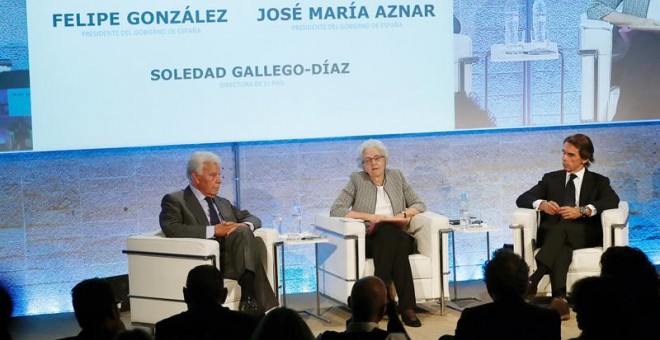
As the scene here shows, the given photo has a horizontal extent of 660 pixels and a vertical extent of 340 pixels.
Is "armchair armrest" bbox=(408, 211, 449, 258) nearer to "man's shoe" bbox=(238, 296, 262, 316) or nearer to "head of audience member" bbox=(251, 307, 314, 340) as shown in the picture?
"man's shoe" bbox=(238, 296, 262, 316)

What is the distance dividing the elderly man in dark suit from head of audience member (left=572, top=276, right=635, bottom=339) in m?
3.37

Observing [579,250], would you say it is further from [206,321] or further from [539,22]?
[206,321]

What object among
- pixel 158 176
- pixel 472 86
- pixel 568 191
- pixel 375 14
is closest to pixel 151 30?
pixel 158 176

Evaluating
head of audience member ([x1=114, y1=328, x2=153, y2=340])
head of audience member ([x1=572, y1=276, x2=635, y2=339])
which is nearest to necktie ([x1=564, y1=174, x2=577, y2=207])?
head of audience member ([x1=572, y1=276, x2=635, y2=339])

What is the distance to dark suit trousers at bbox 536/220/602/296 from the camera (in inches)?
272

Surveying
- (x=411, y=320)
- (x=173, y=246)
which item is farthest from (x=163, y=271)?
(x=411, y=320)

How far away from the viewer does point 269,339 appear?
3.38 metres

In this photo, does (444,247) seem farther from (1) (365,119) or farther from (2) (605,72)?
(2) (605,72)

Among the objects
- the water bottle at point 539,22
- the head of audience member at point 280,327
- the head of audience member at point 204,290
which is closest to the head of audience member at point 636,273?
the head of audience member at point 280,327

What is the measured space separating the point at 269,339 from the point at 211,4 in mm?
4474

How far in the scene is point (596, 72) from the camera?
8.10 meters

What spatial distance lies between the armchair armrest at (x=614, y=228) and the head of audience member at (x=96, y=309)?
13.5ft

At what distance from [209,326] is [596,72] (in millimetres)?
4909

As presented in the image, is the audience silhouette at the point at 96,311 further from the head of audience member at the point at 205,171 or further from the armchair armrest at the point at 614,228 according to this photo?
the armchair armrest at the point at 614,228
